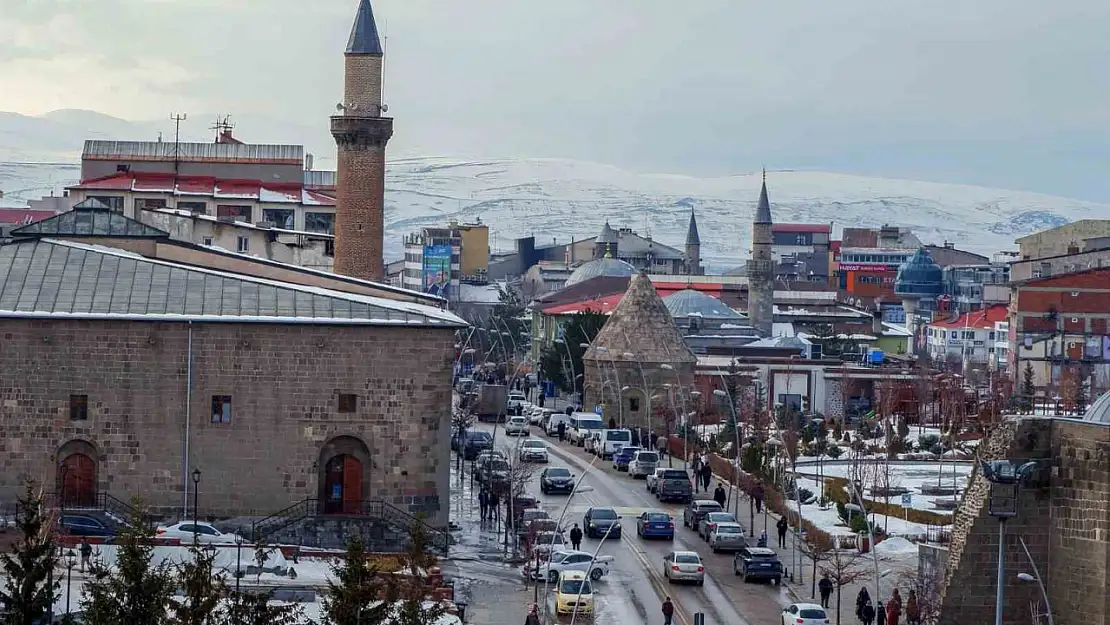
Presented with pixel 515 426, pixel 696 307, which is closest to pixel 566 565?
pixel 515 426

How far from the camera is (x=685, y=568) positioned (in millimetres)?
41875

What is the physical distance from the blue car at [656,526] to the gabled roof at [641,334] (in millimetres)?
30798

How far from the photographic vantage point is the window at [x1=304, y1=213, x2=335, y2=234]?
92875 mm

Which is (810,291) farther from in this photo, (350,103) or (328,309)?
(328,309)

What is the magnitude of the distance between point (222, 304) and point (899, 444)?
28.3 metres

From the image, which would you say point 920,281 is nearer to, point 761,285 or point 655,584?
point 761,285

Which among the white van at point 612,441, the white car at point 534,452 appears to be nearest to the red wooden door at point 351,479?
the white car at point 534,452

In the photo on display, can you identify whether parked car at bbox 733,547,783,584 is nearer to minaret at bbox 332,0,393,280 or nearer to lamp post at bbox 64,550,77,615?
lamp post at bbox 64,550,77,615

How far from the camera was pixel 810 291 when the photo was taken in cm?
14488

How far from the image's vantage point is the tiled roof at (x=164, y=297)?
44.0 meters

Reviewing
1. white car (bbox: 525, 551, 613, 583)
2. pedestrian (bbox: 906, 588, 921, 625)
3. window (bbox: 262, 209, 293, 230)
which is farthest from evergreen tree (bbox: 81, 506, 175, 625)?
window (bbox: 262, 209, 293, 230)

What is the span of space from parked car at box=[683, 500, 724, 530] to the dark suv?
3.69 m

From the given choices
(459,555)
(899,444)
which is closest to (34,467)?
(459,555)

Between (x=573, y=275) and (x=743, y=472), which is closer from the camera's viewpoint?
(x=743, y=472)
